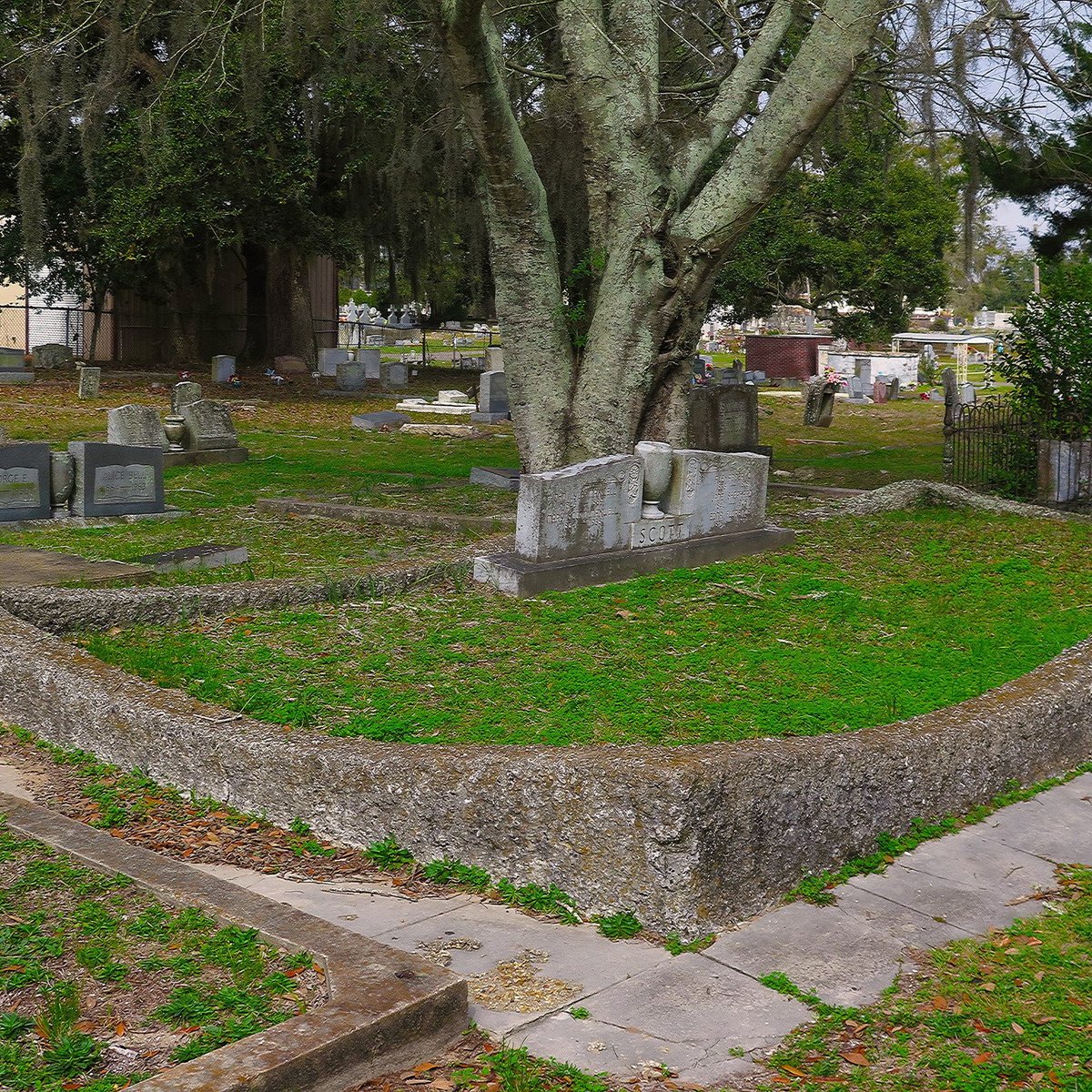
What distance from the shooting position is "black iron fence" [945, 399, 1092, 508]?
12078mm

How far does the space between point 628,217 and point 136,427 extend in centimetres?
649

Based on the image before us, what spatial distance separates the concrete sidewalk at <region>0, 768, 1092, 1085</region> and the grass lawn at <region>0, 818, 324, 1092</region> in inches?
21.2

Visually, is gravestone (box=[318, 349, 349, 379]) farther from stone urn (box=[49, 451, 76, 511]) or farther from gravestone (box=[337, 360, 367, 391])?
stone urn (box=[49, 451, 76, 511])

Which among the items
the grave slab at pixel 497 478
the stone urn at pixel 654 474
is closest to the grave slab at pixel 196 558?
the stone urn at pixel 654 474

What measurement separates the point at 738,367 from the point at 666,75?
19.5 metres

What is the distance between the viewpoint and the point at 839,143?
13516 mm

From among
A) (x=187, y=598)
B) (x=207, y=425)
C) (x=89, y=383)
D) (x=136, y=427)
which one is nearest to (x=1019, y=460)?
(x=187, y=598)

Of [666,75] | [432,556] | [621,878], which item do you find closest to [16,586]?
[432,556]

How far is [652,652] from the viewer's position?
672 cm

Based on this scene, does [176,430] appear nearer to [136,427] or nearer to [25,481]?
[136,427]

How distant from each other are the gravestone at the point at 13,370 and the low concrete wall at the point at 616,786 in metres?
20.1

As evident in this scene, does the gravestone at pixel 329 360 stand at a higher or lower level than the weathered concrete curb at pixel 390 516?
higher

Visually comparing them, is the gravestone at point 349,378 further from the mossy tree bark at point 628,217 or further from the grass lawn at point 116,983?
the grass lawn at point 116,983

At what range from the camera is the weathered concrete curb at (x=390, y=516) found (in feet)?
35.2
